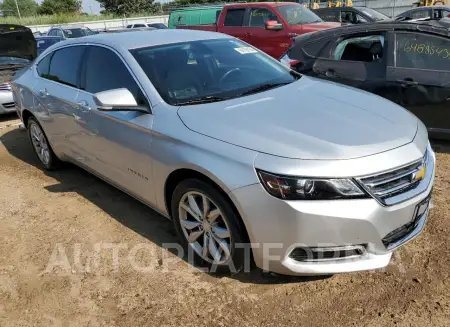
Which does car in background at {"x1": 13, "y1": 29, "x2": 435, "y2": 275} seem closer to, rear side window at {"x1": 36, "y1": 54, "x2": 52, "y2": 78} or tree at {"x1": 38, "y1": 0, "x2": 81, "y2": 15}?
rear side window at {"x1": 36, "y1": 54, "x2": 52, "y2": 78}

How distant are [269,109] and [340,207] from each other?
919mm

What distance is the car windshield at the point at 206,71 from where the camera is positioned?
10.6 ft

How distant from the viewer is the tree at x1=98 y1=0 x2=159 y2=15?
5512cm

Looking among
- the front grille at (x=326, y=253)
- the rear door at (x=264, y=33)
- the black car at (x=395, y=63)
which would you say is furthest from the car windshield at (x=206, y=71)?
the rear door at (x=264, y=33)

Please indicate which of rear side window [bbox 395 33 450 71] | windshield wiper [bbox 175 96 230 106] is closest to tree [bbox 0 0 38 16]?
rear side window [bbox 395 33 450 71]

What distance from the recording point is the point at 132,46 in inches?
140

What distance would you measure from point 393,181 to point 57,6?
65676 millimetres

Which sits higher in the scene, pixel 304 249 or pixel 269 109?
pixel 269 109

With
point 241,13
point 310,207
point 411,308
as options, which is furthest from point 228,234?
point 241,13

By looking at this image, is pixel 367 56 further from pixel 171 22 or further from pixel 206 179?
pixel 171 22

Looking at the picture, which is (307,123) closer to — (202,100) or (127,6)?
(202,100)

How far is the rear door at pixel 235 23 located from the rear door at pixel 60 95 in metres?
6.90

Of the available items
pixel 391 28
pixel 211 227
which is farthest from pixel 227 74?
pixel 391 28

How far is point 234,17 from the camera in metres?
11.3
